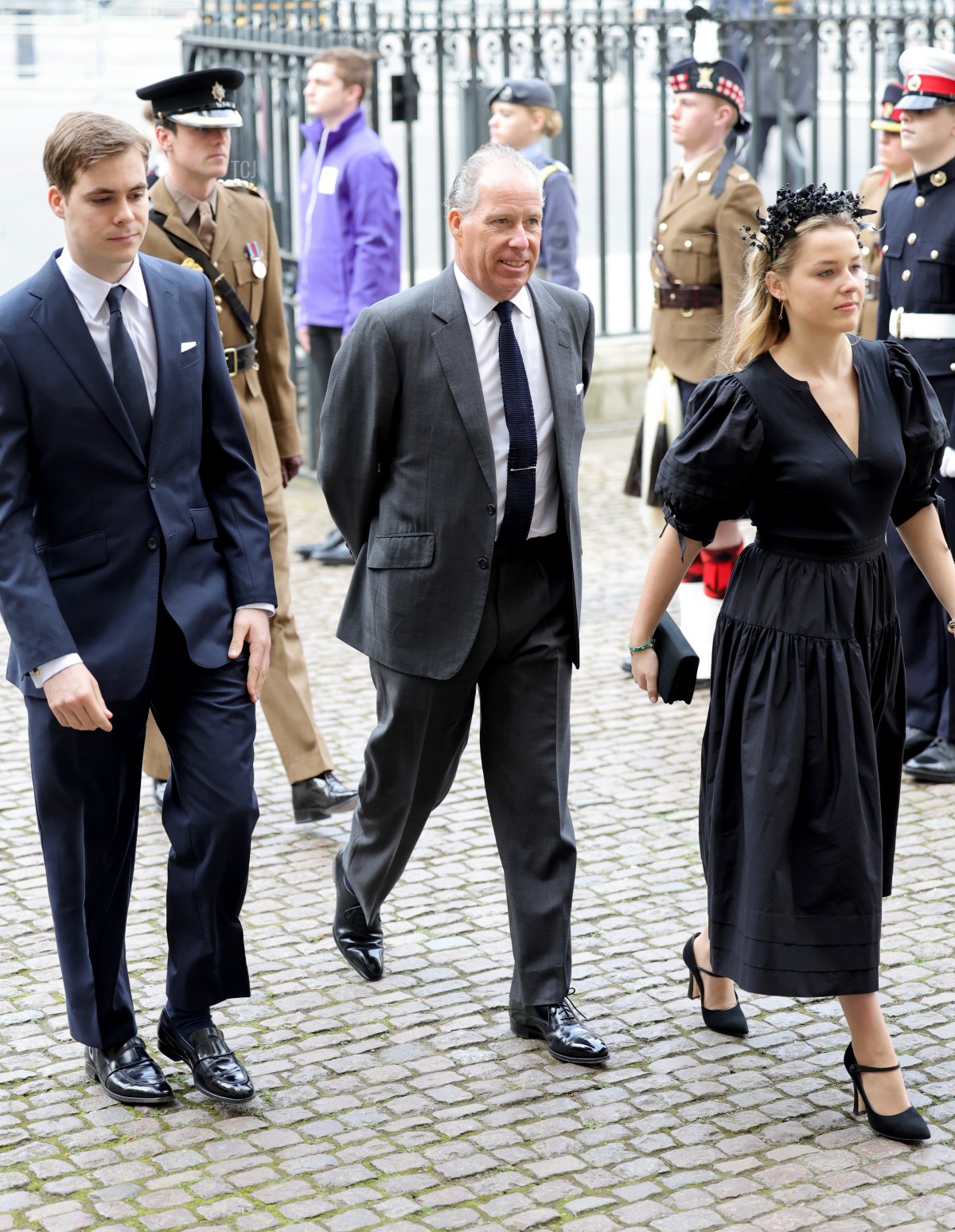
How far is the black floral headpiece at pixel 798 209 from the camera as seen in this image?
3.96 meters

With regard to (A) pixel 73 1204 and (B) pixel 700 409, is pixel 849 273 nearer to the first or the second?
(B) pixel 700 409

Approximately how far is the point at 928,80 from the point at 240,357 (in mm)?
2319

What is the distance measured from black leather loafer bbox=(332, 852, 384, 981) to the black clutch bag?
40.6 inches

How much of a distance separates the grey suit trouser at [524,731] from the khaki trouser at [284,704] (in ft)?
4.96

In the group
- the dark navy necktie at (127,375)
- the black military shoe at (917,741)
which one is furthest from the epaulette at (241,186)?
the black military shoe at (917,741)

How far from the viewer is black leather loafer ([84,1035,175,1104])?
13.5 feet

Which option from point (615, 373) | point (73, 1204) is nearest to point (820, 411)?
point (73, 1204)

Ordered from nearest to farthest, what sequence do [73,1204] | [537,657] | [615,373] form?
[73,1204] < [537,657] < [615,373]

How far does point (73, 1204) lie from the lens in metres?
3.74

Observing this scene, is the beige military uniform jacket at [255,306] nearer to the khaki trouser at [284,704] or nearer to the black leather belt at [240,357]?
the black leather belt at [240,357]

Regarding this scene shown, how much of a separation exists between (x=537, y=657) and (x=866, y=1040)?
3.56ft

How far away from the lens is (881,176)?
8.51 meters

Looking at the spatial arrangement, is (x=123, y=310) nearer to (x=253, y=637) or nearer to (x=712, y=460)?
(x=253, y=637)

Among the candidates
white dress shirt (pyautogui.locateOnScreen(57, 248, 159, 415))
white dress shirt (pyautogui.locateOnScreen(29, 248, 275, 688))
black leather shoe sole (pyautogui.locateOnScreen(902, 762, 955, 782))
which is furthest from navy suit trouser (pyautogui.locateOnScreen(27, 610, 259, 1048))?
black leather shoe sole (pyautogui.locateOnScreen(902, 762, 955, 782))
